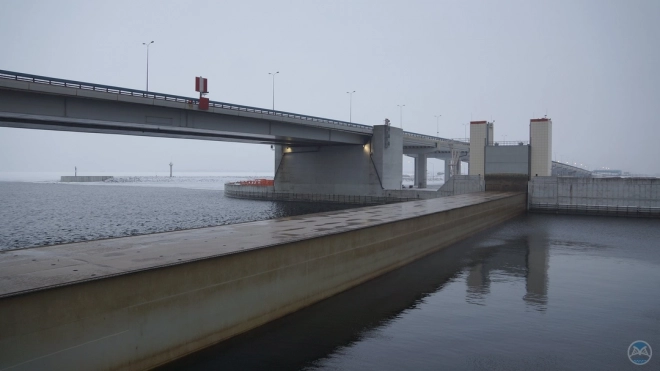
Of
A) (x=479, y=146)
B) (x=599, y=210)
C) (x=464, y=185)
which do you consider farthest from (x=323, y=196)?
(x=599, y=210)

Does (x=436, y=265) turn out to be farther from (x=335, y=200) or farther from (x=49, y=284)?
(x=335, y=200)

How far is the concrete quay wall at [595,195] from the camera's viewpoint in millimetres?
53969

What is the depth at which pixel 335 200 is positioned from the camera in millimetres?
75562

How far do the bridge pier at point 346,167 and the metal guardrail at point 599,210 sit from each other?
2239 cm

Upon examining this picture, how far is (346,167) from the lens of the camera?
3024 inches

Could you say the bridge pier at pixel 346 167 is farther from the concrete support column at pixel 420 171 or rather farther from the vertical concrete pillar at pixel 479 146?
the concrete support column at pixel 420 171

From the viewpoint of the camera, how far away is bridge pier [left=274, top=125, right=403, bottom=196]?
240ft

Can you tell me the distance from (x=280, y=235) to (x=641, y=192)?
52.5m

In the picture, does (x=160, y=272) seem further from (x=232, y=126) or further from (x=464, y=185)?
(x=464, y=185)

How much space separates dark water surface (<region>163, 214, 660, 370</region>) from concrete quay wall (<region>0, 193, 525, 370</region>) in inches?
26.2

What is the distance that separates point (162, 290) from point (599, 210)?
5677 cm

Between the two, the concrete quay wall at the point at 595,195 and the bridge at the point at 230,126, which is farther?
the concrete quay wall at the point at 595,195

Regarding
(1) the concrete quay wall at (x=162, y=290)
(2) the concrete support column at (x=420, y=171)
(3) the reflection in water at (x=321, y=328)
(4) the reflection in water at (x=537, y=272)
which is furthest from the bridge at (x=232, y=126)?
(4) the reflection in water at (x=537, y=272)

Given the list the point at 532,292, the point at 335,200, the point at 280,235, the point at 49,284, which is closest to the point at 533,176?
the point at 335,200
